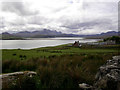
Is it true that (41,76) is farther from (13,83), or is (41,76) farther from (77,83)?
(77,83)

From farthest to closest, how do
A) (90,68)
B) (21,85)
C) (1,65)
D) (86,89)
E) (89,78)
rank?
(1,65), (90,68), (89,78), (21,85), (86,89)

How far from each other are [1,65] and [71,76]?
4.40 m

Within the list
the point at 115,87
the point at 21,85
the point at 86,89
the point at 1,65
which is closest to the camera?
the point at 115,87

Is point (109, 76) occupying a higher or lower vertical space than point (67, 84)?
higher

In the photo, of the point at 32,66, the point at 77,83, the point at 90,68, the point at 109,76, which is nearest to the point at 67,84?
the point at 77,83

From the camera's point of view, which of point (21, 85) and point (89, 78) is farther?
point (89, 78)

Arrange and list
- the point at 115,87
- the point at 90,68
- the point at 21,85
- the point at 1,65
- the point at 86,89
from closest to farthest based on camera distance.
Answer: the point at 115,87 → the point at 86,89 → the point at 21,85 → the point at 90,68 → the point at 1,65

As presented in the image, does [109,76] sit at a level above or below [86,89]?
above

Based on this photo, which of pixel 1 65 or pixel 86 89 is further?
pixel 1 65

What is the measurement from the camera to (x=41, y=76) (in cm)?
426

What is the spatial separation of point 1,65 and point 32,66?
1.81 m

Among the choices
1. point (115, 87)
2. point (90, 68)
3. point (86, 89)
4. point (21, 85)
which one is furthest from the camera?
point (90, 68)

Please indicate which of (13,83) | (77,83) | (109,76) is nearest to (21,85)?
(13,83)

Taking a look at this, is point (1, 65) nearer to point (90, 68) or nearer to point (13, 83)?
point (13, 83)
